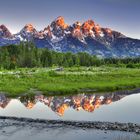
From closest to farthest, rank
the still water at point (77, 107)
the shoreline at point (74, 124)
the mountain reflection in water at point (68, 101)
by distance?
the shoreline at point (74, 124)
the still water at point (77, 107)
the mountain reflection in water at point (68, 101)

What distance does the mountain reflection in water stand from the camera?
168 feet

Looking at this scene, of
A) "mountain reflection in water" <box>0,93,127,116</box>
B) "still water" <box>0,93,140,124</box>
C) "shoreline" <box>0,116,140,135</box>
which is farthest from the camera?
"mountain reflection in water" <box>0,93,127,116</box>

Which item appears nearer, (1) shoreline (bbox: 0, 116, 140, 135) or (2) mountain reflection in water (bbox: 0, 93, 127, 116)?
(1) shoreline (bbox: 0, 116, 140, 135)

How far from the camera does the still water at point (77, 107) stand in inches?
1685

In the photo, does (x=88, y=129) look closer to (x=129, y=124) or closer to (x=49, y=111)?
(x=129, y=124)

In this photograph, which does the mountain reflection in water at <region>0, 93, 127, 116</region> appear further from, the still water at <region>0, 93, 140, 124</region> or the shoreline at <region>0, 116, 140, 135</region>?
the shoreline at <region>0, 116, 140, 135</region>

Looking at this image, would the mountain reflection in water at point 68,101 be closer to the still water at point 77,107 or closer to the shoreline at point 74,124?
→ the still water at point 77,107

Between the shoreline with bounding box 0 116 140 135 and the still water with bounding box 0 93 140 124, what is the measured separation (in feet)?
9.96

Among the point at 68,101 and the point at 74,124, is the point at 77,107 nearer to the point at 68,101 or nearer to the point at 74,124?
the point at 68,101

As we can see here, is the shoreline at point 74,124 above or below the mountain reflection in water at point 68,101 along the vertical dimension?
below

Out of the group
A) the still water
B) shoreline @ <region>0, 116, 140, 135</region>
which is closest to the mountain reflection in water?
the still water

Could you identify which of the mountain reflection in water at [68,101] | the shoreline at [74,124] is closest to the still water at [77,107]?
the mountain reflection in water at [68,101]

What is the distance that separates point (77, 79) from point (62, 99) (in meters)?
28.8

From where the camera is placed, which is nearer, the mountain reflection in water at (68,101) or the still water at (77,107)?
the still water at (77,107)
